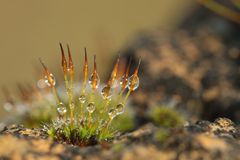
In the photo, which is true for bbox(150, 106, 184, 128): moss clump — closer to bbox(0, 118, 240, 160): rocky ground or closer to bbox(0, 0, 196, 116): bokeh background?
bbox(0, 118, 240, 160): rocky ground

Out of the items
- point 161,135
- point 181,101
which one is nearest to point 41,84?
point 181,101

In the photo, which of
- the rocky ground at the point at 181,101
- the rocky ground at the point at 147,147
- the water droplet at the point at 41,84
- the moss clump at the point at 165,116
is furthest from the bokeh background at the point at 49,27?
the rocky ground at the point at 147,147

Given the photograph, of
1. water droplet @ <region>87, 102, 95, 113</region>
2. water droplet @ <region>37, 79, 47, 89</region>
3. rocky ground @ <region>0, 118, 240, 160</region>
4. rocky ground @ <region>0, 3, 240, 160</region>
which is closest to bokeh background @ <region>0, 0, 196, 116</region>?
rocky ground @ <region>0, 3, 240, 160</region>

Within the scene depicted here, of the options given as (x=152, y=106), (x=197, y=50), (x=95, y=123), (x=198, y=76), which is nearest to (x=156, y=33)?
(x=197, y=50)

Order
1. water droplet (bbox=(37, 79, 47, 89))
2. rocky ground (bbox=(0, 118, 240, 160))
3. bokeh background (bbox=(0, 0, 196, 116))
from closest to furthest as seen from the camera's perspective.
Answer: rocky ground (bbox=(0, 118, 240, 160)) → water droplet (bbox=(37, 79, 47, 89)) → bokeh background (bbox=(0, 0, 196, 116))

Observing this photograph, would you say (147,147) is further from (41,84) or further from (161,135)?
(41,84)
